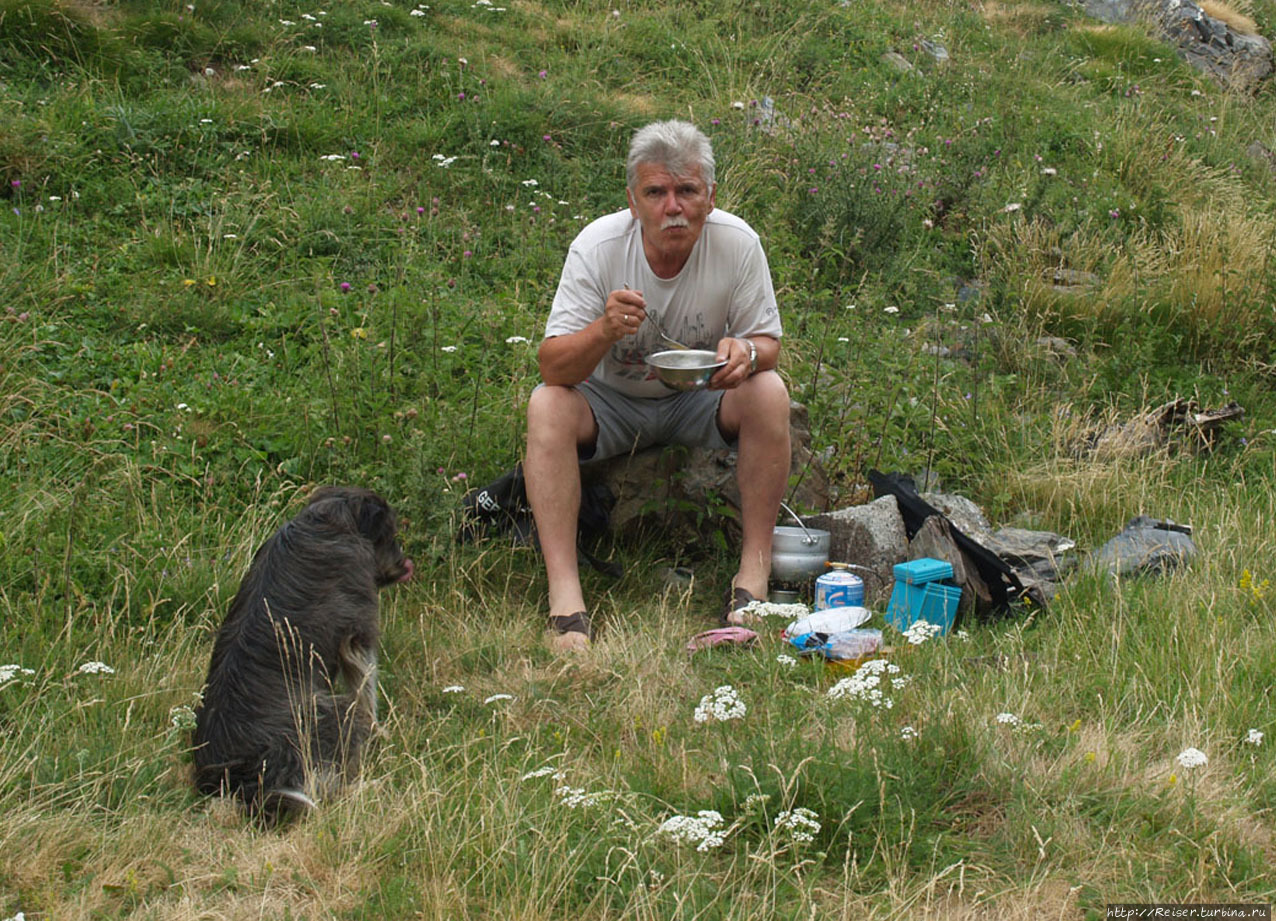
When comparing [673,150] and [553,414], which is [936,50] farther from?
[553,414]

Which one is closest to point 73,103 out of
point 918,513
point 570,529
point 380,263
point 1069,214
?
point 380,263

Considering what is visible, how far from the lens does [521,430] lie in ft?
17.7

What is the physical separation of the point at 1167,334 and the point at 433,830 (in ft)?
18.7

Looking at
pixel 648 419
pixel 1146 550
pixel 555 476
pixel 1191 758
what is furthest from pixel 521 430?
pixel 1191 758

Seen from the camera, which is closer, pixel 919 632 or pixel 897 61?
pixel 919 632

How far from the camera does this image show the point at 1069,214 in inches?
319

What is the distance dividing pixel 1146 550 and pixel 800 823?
265 cm

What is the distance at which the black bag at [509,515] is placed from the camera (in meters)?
4.90

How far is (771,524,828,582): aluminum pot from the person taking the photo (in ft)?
A: 15.6

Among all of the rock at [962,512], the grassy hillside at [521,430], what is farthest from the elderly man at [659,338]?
the rock at [962,512]

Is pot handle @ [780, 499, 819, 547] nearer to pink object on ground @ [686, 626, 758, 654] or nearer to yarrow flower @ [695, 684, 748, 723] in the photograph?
pink object on ground @ [686, 626, 758, 654]

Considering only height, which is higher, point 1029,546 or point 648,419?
point 648,419

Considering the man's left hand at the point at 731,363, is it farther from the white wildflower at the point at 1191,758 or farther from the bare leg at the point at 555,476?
the white wildflower at the point at 1191,758

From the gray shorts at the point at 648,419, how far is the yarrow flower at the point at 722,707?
1.71m
